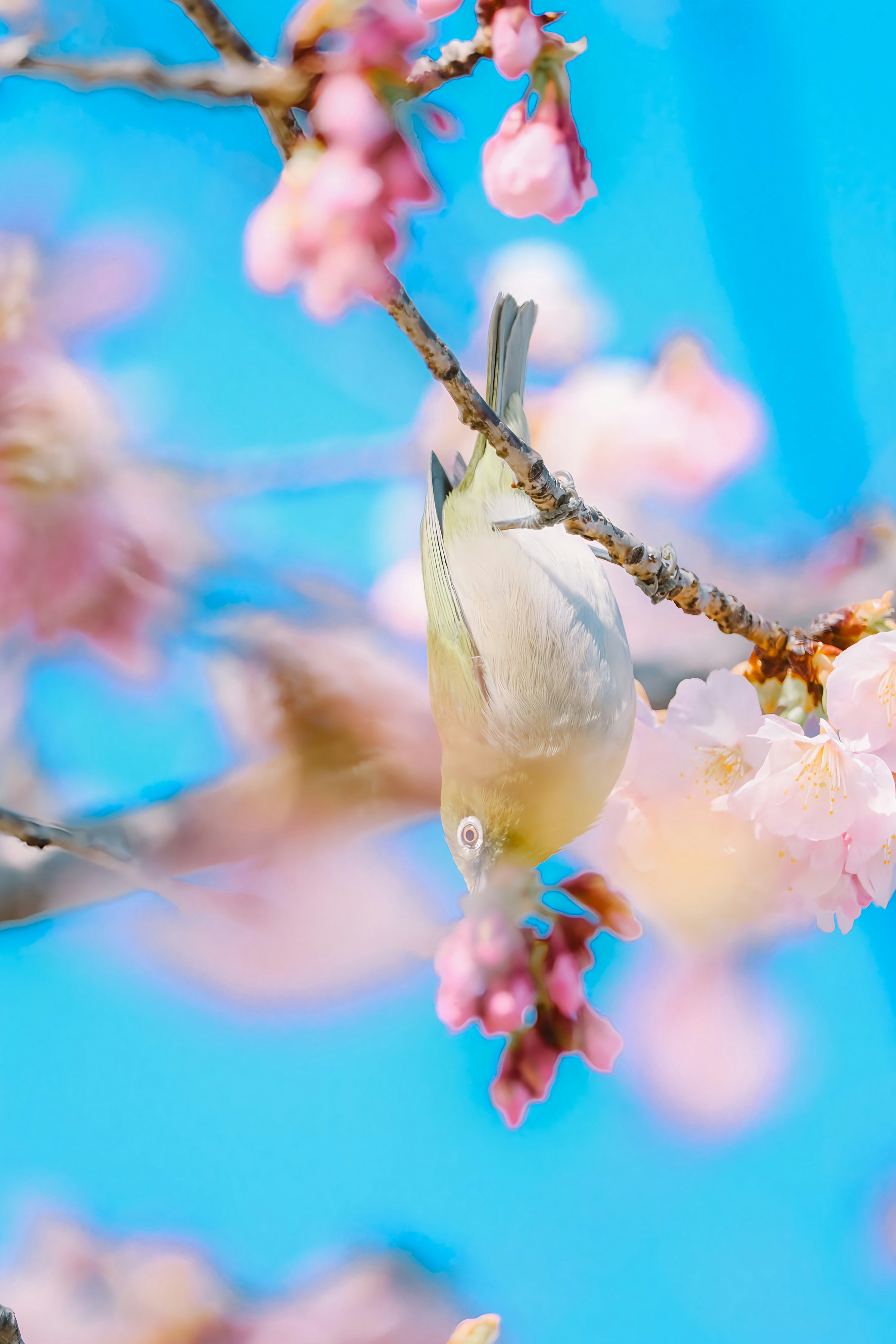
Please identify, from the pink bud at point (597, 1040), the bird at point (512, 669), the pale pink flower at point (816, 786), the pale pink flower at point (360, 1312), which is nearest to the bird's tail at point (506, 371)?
the bird at point (512, 669)

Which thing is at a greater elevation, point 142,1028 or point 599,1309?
point 142,1028

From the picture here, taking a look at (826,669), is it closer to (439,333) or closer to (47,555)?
(439,333)

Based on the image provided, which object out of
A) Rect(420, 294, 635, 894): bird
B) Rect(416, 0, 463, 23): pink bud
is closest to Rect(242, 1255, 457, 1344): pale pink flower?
Rect(420, 294, 635, 894): bird

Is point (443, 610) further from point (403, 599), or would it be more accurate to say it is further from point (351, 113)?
point (351, 113)

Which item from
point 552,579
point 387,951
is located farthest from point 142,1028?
point 552,579

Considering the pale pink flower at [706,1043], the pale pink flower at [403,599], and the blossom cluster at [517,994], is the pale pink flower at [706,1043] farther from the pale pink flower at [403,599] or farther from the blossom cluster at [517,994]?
the pale pink flower at [403,599]

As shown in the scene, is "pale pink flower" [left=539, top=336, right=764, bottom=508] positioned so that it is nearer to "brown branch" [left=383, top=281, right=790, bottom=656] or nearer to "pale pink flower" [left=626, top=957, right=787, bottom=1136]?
"brown branch" [left=383, top=281, right=790, bottom=656]
